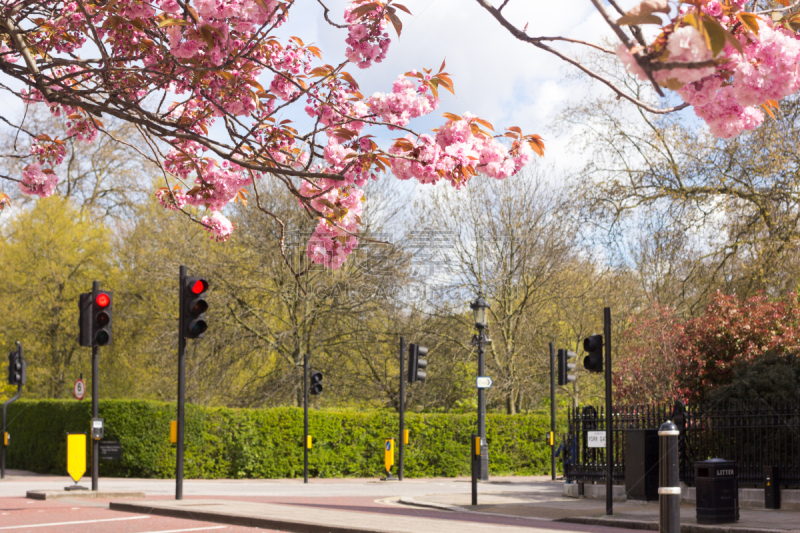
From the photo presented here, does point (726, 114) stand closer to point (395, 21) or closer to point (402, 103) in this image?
point (395, 21)

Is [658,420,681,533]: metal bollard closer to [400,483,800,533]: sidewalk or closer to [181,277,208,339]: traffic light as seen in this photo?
[400,483,800,533]: sidewalk

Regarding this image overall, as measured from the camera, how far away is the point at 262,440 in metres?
26.2

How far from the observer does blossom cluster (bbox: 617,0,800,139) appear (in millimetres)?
3262

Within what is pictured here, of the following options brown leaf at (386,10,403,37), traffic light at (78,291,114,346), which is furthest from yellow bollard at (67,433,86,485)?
brown leaf at (386,10,403,37)

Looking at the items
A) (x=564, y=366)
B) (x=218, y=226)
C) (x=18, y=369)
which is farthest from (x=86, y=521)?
(x=564, y=366)

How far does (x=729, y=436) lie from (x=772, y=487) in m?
1.23

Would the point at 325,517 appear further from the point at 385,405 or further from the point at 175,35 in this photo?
the point at 385,405

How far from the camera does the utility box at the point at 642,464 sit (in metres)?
14.9

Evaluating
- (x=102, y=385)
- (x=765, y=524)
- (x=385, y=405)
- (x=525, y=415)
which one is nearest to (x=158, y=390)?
(x=102, y=385)

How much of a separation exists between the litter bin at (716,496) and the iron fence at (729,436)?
88.6 inches

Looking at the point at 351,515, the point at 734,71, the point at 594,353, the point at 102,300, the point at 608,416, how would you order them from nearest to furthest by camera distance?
the point at 734,71 < the point at 351,515 < the point at 608,416 < the point at 594,353 < the point at 102,300

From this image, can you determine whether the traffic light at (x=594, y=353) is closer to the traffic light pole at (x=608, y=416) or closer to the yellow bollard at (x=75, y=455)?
the traffic light pole at (x=608, y=416)

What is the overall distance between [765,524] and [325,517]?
6.02 metres

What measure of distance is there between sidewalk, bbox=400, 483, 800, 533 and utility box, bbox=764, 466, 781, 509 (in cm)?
26
